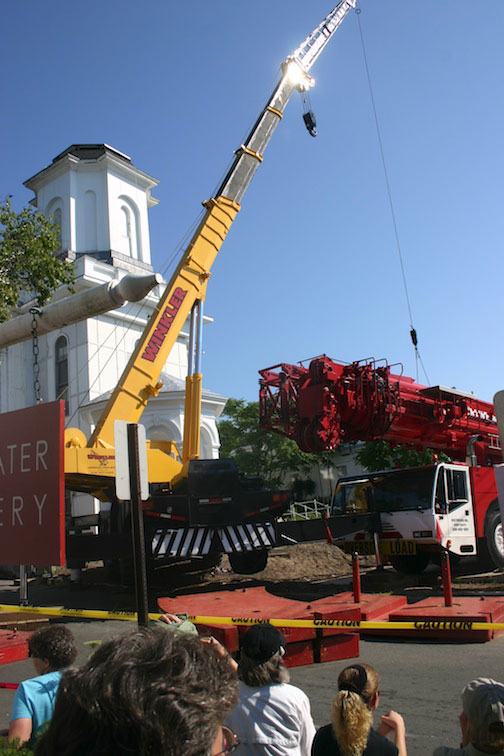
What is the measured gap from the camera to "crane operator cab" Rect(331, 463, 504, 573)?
12.8 m

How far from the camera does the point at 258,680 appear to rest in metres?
3.32

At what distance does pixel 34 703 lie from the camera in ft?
10.3

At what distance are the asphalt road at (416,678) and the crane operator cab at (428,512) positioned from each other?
15.0 ft

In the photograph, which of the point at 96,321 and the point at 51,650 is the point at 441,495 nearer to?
the point at 51,650

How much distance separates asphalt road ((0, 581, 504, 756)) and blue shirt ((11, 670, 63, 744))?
3.71 feet

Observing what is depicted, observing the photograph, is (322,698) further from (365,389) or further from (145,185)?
(145,185)

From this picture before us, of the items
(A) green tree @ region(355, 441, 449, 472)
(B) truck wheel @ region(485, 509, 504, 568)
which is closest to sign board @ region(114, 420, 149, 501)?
(B) truck wheel @ region(485, 509, 504, 568)

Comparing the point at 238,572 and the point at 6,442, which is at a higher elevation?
the point at 6,442

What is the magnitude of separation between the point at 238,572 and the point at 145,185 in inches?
1239

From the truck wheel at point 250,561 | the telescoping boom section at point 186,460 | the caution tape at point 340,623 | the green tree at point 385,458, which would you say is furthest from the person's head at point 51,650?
the green tree at point 385,458

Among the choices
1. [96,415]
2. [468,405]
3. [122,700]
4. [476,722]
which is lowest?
[476,722]

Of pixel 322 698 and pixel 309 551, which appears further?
pixel 309 551

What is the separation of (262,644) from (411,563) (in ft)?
38.9

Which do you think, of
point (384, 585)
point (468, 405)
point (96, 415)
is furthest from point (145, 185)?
point (384, 585)
